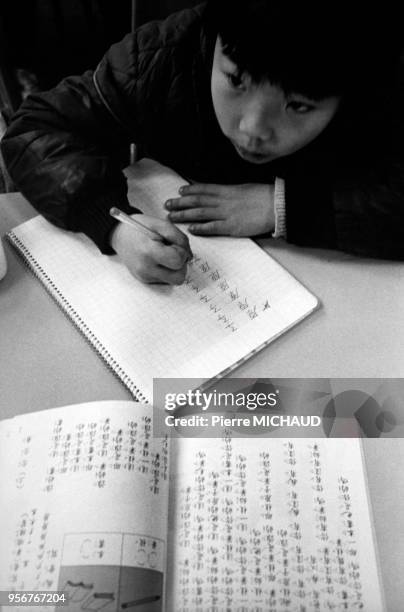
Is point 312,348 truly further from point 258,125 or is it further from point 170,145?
point 170,145

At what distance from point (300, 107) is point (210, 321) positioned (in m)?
0.25

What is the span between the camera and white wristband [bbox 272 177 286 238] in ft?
2.28

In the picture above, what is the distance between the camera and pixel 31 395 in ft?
1.83

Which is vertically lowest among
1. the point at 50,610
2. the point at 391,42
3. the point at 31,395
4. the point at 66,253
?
the point at 50,610

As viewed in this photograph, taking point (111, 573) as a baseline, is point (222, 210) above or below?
above

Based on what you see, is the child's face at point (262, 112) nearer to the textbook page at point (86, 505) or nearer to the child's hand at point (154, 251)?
the child's hand at point (154, 251)

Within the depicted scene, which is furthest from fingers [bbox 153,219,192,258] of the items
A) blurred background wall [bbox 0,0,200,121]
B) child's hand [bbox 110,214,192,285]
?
blurred background wall [bbox 0,0,200,121]

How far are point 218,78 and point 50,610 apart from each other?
21.7 inches

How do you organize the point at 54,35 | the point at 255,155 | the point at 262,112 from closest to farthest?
1. the point at 262,112
2. the point at 255,155
3. the point at 54,35

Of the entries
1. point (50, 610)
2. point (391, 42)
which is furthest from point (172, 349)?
point (391, 42)

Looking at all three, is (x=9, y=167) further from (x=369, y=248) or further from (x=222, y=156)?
(x=369, y=248)

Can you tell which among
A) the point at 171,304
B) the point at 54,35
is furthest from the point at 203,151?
the point at 54,35

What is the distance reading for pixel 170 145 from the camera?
2.51 feet

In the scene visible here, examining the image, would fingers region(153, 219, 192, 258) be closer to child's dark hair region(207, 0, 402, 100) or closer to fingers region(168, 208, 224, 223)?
fingers region(168, 208, 224, 223)
